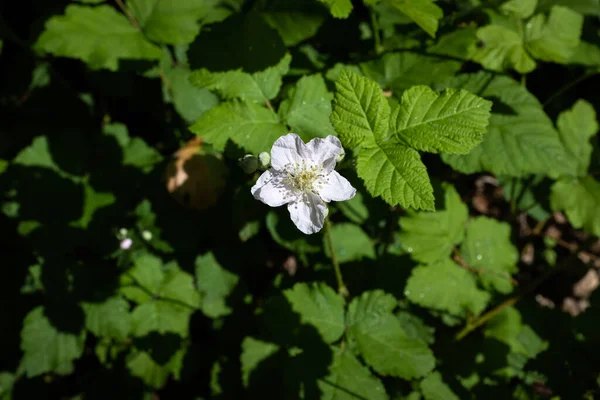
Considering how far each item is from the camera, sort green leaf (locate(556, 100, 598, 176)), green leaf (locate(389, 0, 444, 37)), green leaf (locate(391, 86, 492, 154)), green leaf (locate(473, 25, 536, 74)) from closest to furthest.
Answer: green leaf (locate(391, 86, 492, 154))
green leaf (locate(389, 0, 444, 37))
green leaf (locate(473, 25, 536, 74))
green leaf (locate(556, 100, 598, 176))

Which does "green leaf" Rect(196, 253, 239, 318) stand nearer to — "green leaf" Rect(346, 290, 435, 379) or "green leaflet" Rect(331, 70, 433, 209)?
"green leaf" Rect(346, 290, 435, 379)

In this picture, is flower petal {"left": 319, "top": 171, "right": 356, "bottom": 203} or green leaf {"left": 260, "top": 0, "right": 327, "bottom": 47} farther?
green leaf {"left": 260, "top": 0, "right": 327, "bottom": 47}

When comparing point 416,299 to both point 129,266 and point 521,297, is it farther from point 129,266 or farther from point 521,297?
point 129,266

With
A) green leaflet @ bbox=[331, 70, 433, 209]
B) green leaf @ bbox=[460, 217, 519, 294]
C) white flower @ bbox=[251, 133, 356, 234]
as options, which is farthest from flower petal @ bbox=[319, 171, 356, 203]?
green leaf @ bbox=[460, 217, 519, 294]

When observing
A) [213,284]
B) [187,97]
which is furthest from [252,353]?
[187,97]

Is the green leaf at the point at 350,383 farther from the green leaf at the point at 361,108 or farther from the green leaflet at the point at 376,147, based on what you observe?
the green leaf at the point at 361,108

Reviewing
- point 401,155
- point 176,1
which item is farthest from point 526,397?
point 176,1
